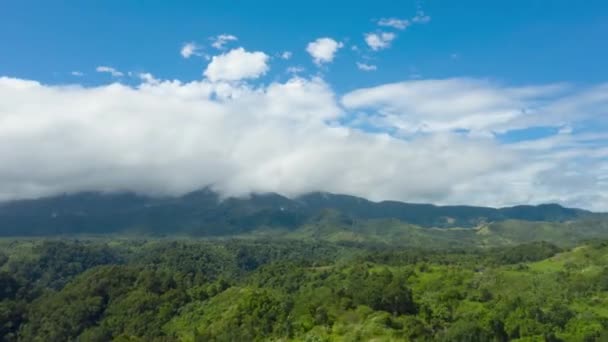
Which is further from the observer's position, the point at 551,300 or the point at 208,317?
the point at 551,300

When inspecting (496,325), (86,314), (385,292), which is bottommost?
(86,314)

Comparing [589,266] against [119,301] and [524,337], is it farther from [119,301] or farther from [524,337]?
[119,301]

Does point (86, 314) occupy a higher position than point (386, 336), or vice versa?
point (386, 336)

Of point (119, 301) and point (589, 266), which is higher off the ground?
point (589, 266)

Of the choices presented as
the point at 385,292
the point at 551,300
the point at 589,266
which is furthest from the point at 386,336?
the point at 589,266

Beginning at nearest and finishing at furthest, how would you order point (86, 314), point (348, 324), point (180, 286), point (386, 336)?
point (386, 336) < point (348, 324) < point (86, 314) < point (180, 286)

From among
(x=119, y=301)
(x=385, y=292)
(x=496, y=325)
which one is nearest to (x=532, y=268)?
(x=496, y=325)

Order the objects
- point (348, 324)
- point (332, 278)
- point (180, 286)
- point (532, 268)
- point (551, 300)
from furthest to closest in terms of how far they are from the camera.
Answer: point (532, 268)
point (332, 278)
point (180, 286)
point (551, 300)
point (348, 324)

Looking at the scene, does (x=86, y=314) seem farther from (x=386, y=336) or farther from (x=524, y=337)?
(x=524, y=337)

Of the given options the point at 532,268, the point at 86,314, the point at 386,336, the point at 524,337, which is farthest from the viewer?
the point at 532,268
